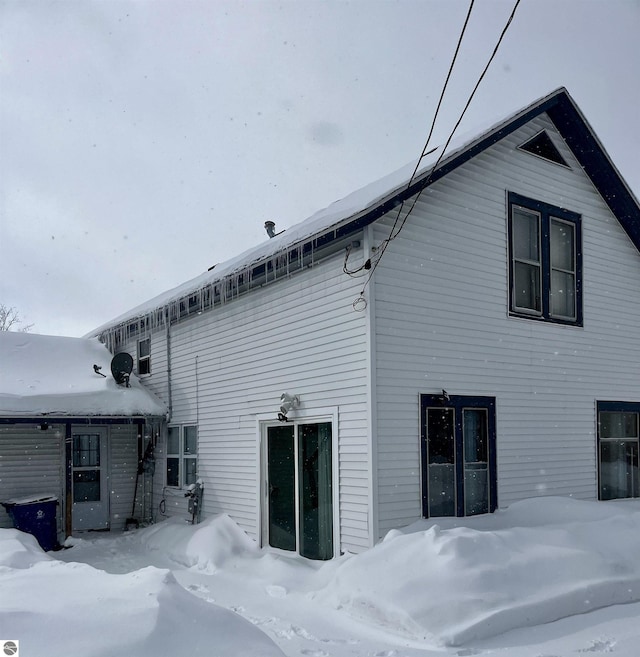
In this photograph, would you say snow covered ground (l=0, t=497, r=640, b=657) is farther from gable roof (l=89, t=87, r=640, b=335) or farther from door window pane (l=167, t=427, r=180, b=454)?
door window pane (l=167, t=427, r=180, b=454)

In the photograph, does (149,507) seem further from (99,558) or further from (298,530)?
(298,530)

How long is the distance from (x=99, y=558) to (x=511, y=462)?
6.39 m

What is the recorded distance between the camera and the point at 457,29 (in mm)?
5883

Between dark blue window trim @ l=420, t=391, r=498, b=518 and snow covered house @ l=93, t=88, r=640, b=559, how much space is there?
0.03 m

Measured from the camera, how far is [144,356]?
46.8ft

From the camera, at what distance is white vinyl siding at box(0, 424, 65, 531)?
487 inches

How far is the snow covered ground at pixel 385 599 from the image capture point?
162 inches

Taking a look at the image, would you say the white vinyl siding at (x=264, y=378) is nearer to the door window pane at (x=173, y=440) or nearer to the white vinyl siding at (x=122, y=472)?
the door window pane at (x=173, y=440)

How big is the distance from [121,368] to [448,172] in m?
7.73

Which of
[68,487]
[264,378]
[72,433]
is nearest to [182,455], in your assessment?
[68,487]

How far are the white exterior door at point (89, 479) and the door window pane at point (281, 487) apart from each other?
5184 mm

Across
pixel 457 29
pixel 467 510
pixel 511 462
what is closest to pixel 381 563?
pixel 467 510

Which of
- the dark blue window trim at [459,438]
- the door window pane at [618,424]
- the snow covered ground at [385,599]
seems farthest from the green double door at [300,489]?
the door window pane at [618,424]

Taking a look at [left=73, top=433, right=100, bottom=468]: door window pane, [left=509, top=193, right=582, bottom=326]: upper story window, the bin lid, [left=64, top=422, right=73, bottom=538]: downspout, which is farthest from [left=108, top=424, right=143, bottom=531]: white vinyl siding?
[left=509, top=193, right=582, bottom=326]: upper story window
